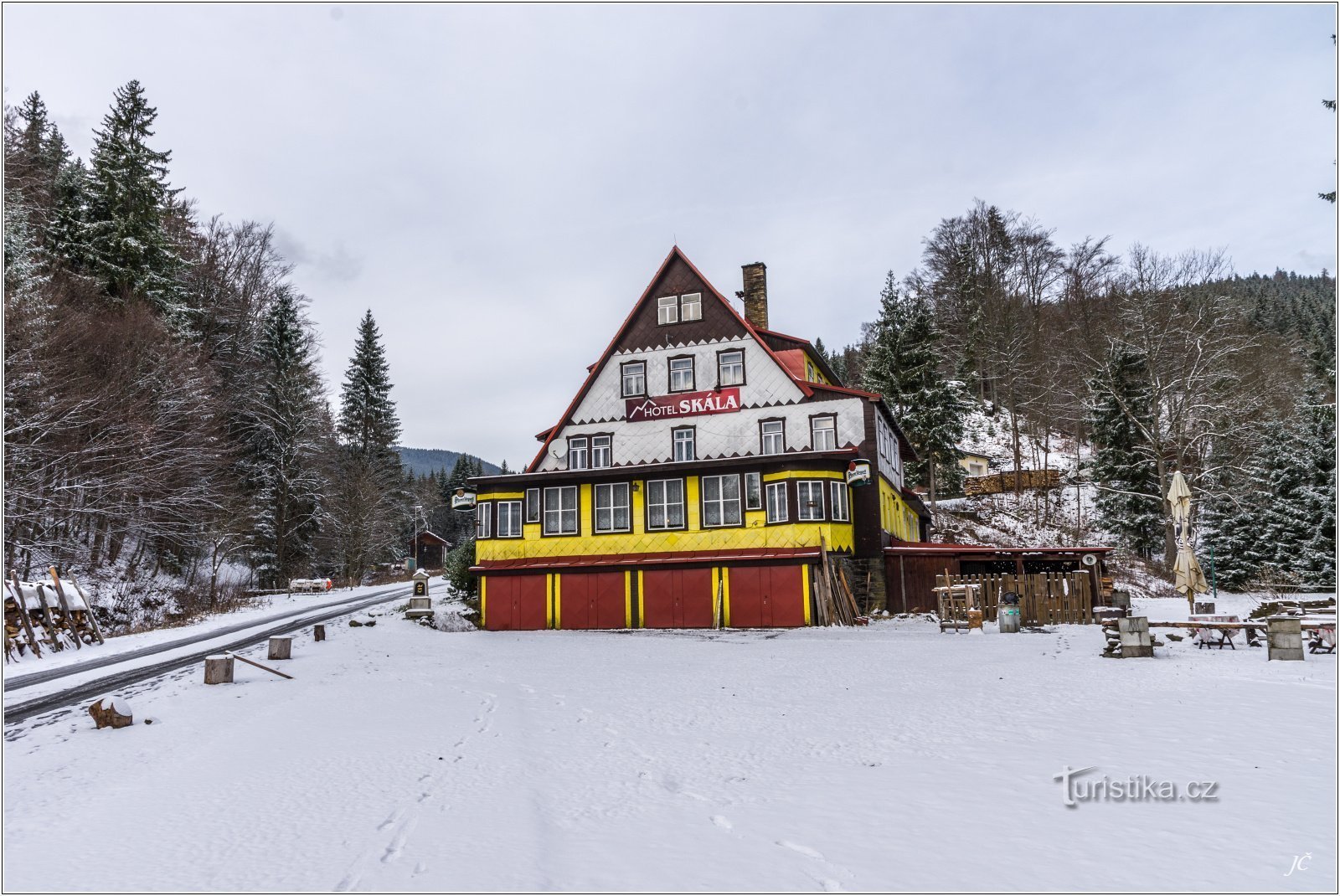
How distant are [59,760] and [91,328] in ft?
91.0

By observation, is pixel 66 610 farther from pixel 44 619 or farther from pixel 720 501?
pixel 720 501

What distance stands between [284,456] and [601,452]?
2321 centimetres

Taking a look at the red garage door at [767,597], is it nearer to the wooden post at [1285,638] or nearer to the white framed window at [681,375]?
the white framed window at [681,375]

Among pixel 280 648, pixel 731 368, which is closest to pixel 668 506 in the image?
pixel 731 368

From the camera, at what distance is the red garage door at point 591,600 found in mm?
29156

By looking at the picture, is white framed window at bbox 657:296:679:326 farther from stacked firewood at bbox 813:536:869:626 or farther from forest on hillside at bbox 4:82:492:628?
forest on hillside at bbox 4:82:492:628

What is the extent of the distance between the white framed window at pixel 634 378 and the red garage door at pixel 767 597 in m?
8.24

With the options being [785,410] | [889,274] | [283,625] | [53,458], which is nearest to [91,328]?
[53,458]

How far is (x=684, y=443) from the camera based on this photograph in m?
31.7

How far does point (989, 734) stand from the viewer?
9.44 meters

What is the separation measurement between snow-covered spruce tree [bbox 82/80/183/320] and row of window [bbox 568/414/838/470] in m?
21.9

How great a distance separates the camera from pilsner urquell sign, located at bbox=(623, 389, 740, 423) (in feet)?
103

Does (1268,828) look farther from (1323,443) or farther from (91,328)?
(1323,443)

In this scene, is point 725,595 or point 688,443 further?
point 688,443
